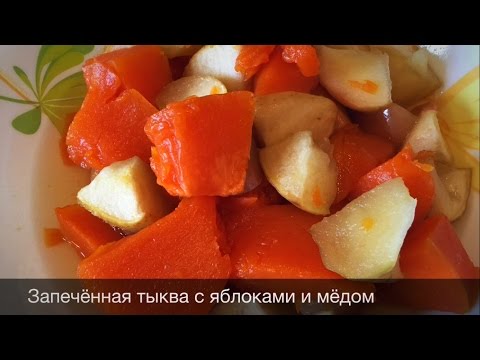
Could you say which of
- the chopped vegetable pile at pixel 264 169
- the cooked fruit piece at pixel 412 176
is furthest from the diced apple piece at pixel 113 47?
the cooked fruit piece at pixel 412 176

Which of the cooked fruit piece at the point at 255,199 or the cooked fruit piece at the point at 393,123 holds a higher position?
the cooked fruit piece at the point at 393,123

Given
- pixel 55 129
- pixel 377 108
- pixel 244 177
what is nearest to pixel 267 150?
pixel 244 177

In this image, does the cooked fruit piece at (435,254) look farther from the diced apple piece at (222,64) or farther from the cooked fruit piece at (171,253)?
the diced apple piece at (222,64)

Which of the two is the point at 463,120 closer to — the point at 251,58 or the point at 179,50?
the point at 251,58

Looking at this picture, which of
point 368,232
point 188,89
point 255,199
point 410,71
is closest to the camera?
point 368,232

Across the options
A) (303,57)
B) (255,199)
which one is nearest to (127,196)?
(255,199)

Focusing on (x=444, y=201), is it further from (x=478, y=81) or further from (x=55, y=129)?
(x=55, y=129)
